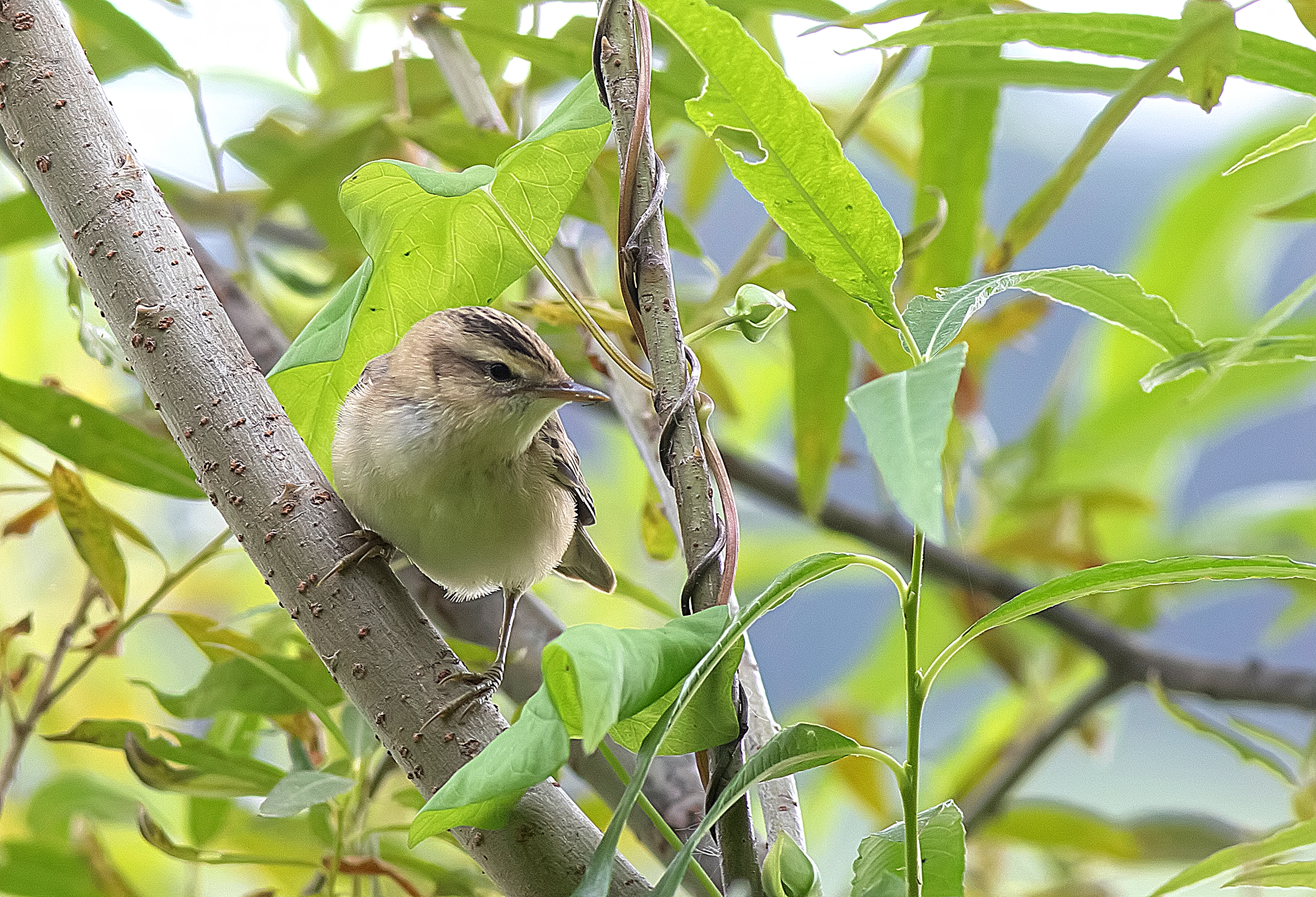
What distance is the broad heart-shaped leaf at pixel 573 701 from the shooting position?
432 millimetres

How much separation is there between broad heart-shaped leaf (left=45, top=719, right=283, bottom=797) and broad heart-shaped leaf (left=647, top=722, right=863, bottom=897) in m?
0.49

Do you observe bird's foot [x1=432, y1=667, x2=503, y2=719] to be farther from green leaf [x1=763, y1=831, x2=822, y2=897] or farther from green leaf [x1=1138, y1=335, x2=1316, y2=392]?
green leaf [x1=1138, y1=335, x2=1316, y2=392]

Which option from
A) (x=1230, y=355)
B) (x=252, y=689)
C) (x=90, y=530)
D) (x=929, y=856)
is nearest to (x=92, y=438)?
(x=90, y=530)

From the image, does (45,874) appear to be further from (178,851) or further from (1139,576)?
(1139,576)

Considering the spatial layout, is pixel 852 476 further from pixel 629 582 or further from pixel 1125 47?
pixel 1125 47

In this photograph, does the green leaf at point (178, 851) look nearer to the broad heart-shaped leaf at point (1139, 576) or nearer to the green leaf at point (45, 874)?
the green leaf at point (45, 874)

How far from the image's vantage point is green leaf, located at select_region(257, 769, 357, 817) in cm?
74

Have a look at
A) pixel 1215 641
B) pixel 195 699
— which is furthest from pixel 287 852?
pixel 1215 641

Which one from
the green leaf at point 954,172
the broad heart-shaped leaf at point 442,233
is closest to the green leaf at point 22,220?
the broad heart-shaped leaf at point 442,233

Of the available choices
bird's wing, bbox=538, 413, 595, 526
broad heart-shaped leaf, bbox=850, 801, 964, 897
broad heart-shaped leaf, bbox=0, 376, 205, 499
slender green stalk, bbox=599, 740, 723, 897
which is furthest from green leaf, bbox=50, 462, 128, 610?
broad heart-shaped leaf, bbox=850, 801, 964, 897

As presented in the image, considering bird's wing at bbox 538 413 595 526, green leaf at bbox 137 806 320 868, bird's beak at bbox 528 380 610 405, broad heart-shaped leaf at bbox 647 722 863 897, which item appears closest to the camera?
broad heart-shaped leaf at bbox 647 722 863 897

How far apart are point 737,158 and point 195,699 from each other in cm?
68

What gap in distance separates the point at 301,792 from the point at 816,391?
63 centimetres

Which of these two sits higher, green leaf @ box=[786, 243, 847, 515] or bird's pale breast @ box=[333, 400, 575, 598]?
bird's pale breast @ box=[333, 400, 575, 598]
